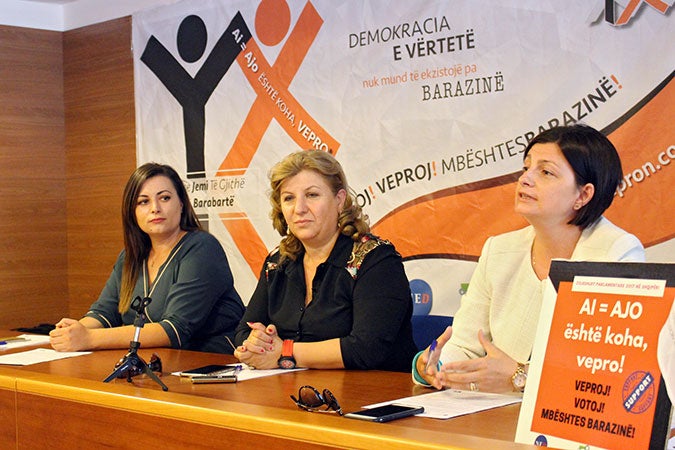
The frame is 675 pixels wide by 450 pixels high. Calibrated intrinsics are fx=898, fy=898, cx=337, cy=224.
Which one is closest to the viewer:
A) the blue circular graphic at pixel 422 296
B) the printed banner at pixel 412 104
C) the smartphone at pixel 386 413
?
the smartphone at pixel 386 413

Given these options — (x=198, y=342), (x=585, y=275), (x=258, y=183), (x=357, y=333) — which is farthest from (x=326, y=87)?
(x=585, y=275)

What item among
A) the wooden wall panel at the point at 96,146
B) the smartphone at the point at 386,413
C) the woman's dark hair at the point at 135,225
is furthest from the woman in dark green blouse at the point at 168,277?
the wooden wall panel at the point at 96,146

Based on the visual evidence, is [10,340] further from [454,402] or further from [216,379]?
[454,402]

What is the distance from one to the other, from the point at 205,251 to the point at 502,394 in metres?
1.60

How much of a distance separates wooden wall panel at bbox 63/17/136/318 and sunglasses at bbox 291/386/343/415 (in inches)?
138

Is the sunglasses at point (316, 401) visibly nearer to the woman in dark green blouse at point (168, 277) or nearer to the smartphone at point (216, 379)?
the smartphone at point (216, 379)

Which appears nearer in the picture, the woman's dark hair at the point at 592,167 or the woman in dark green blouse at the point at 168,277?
the woman's dark hair at the point at 592,167

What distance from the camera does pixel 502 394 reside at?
212 cm

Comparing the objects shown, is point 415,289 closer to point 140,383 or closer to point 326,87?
point 326,87

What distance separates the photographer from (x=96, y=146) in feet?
17.7

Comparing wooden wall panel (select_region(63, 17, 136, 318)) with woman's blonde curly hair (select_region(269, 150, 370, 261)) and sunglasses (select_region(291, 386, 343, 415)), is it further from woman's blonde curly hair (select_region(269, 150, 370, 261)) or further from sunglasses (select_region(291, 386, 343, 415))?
sunglasses (select_region(291, 386, 343, 415))

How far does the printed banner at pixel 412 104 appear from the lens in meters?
3.29

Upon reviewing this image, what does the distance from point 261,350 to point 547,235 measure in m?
0.86

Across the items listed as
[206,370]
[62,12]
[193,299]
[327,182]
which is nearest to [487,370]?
[206,370]
